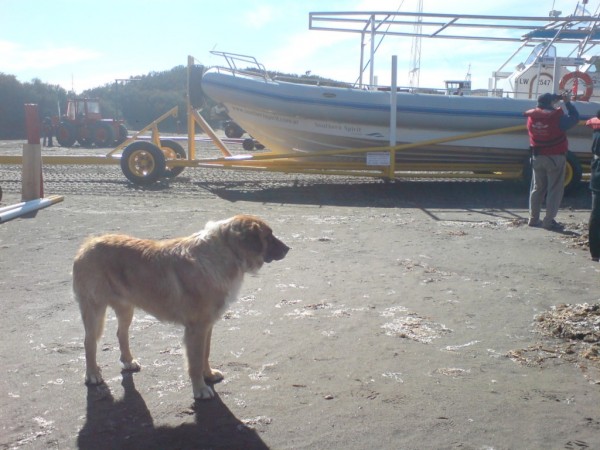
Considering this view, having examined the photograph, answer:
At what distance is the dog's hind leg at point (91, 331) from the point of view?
429 centimetres

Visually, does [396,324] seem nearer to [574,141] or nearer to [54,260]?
[54,260]

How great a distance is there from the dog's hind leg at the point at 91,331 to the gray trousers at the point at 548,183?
25.4ft

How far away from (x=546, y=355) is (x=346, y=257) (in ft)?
11.4

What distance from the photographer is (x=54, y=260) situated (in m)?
7.80

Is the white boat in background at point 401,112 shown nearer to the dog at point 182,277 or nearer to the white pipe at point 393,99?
the white pipe at point 393,99

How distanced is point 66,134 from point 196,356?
32764mm

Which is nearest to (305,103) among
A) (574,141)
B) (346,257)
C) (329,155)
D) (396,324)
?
(329,155)

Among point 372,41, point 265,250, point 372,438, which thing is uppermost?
point 372,41

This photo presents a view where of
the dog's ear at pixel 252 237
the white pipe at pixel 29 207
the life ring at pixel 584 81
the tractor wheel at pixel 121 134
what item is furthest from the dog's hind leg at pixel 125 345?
the tractor wheel at pixel 121 134

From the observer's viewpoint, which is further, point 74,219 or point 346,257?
point 74,219

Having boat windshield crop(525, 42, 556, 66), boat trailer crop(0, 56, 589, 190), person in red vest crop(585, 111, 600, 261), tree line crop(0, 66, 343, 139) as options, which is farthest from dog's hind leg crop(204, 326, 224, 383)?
tree line crop(0, 66, 343, 139)

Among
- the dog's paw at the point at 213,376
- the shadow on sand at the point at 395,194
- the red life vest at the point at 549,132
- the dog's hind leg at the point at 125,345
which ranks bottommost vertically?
the dog's paw at the point at 213,376

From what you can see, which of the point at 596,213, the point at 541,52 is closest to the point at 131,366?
the point at 596,213

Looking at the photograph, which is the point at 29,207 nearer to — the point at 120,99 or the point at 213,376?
the point at 213,376
